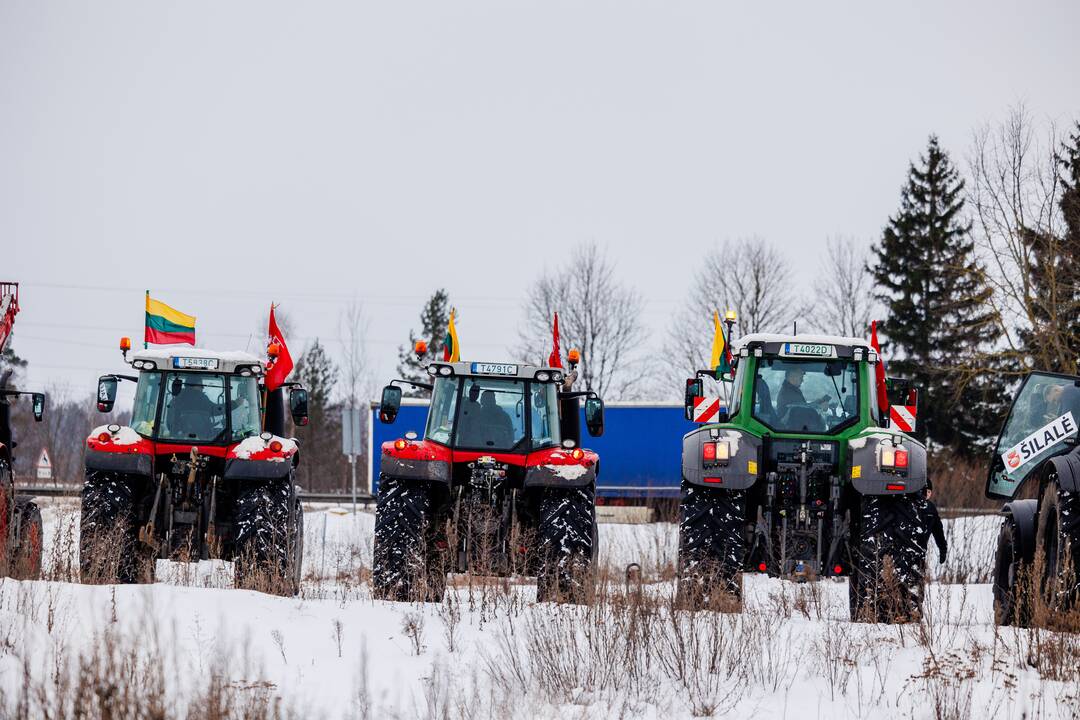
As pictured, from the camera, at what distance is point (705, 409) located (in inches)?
477

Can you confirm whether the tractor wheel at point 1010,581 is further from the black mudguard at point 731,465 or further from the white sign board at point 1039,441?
the black mudguard at point 731,465

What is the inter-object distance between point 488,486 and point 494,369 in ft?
3.79

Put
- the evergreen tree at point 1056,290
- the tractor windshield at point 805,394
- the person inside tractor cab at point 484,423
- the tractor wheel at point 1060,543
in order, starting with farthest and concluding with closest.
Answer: the evergreen tree at point 1056,290, the person inside tractor cab at point 484,423, the tractor windshield at point 805,394, the tractor wheel at point 1060,543

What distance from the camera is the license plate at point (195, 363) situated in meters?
12.9

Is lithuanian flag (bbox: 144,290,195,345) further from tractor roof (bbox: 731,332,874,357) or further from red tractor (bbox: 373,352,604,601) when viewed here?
tractor roof (bbox: 731,332,874,357)

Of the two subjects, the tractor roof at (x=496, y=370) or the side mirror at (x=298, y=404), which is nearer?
the tractor roof at (x=496, y=370)

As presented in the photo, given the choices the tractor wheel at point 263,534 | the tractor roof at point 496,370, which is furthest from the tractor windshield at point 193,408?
the tractor roof at point 496,370

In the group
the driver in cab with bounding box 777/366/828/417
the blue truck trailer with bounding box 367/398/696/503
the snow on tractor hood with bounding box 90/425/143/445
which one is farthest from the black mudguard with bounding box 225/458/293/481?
the blue truck trailer with bounding box 367/398/696/503

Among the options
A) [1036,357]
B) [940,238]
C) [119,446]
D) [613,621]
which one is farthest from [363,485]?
[613,621]

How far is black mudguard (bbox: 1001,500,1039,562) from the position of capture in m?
9.18

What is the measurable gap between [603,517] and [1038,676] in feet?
68.9

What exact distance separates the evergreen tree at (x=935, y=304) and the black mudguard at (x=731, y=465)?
2582 centimetres

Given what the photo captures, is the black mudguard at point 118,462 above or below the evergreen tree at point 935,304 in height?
below

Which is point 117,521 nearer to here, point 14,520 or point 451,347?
point 14,520
